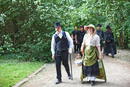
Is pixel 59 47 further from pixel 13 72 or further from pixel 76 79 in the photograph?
pixel 13 72

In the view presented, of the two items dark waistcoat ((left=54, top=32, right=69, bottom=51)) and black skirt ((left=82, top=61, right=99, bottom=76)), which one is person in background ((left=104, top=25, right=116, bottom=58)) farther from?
black skirt ((left=82, top=61, right=99, bottom=76))

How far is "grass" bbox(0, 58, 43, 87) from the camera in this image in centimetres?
1213

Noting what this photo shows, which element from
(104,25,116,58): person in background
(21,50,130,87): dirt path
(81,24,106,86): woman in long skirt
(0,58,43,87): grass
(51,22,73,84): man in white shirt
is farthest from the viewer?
(104,25,116,58): person in background

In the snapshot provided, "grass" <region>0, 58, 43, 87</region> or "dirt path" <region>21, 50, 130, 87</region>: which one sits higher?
"grass" <region>0, 58, 43, 87</region>

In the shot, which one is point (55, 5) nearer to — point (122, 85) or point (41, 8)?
point (41, 8)

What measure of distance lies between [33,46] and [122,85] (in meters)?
8.01

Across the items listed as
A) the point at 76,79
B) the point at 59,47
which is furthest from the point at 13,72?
A: the point at 59,47

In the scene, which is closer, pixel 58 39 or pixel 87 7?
pixel 58 39

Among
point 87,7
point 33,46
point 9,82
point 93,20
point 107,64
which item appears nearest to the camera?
point 9,82

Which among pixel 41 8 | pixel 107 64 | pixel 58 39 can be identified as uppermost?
pixel 41 8

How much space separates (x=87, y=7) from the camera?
26.4 metres

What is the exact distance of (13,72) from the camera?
14.2 meters

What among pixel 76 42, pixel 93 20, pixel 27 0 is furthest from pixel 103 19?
pixel 27 0

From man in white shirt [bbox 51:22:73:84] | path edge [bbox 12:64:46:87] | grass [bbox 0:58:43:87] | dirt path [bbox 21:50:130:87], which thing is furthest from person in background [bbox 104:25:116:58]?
man in white shirt [bbox 51:22:73:84]
